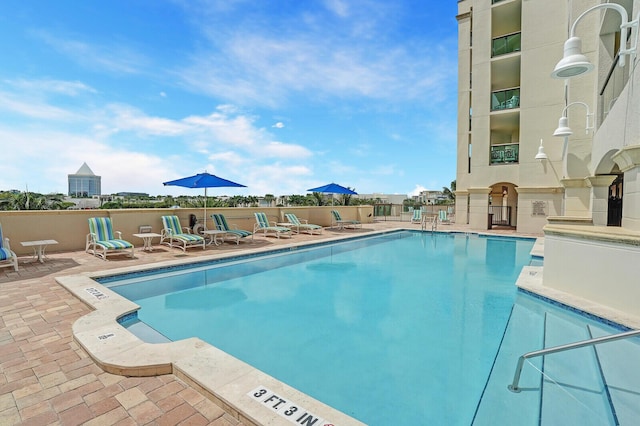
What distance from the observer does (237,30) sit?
1145cm

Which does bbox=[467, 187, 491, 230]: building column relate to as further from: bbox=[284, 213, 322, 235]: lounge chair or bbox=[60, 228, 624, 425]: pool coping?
bbox=[60, 228, 624, 425]: pool coping

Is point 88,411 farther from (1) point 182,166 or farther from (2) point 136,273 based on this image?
(1) point 182,166

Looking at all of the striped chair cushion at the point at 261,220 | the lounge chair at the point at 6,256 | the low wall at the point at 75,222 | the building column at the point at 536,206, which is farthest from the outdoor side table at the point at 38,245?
the building column at the point at 536,206

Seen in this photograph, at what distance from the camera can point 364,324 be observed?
4945 millimetres

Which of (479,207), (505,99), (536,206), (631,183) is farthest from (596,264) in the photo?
(505,99)

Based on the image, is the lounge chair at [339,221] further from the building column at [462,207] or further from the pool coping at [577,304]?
the pool coping at [577,304]

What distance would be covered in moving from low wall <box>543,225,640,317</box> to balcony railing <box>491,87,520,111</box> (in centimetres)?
1319

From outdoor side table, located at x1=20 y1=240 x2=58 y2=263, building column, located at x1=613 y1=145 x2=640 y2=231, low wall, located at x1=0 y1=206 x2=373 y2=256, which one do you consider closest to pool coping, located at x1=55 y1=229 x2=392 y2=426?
outdoor side table, located at x1=20 y1=240 x2=58 y2=263

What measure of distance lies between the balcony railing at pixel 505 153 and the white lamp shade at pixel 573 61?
13.2m

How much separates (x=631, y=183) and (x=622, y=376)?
3.64 m

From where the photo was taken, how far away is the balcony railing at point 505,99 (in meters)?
16.2

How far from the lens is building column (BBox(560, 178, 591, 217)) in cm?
1279

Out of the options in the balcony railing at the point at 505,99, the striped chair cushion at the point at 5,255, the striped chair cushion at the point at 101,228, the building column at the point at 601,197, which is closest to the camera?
the striped chair cushion at the point at 5,255

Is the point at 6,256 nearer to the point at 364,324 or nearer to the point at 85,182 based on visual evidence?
the point at 364,324
